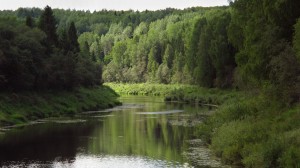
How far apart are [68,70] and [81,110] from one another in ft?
25.7

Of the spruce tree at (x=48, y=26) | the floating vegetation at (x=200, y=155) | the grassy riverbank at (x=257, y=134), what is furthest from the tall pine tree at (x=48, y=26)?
the floating vegetation at (x=200, y=155)

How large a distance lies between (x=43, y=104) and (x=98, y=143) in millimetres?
29856

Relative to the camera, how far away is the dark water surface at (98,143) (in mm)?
41406

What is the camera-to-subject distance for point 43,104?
7869 centimetres

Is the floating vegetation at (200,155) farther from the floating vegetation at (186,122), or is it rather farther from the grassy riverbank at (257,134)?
the floating vegetation at (186,122)

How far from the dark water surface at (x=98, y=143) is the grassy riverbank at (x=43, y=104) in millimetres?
3429

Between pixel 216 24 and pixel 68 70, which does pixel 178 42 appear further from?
pixel 68 70

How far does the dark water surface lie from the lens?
41406mm

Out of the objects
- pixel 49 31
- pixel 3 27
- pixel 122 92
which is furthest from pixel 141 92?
pixel 3 27

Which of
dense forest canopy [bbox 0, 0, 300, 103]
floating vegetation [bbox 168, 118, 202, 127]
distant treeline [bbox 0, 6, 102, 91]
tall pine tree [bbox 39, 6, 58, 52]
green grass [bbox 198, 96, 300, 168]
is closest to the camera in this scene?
green grass [bbox 198, 96, 300, 168]

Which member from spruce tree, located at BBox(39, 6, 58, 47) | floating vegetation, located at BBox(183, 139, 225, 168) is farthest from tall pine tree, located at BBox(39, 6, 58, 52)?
floating vegetation, located at BBox(183, 139, 225, 168)

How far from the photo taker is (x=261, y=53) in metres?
48.3

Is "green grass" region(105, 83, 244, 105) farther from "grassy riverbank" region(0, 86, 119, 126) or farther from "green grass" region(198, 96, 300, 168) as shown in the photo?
"green grass" region(198, 96, 300, 168)

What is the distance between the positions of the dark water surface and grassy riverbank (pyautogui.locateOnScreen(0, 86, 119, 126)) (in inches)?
135
